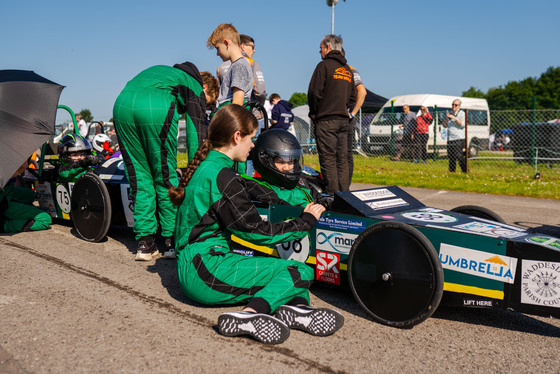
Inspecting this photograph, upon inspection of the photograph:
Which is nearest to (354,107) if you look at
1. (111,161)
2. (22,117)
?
(111,161)

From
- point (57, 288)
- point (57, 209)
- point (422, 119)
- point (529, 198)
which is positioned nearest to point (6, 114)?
point (57, 209)

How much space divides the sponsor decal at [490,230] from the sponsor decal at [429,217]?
136 mm

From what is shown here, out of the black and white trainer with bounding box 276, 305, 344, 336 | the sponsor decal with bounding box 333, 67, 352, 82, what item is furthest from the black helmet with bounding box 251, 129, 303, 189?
the sponsor decal with bounding box 333, 67, 352, 82

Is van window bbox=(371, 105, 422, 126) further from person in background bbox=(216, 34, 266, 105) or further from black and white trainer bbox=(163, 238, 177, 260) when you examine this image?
black and white trainer bbox=(163, 238, 177, 260)

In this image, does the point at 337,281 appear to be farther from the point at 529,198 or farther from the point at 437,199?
the point at 529,198

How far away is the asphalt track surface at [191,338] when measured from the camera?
2.50 metres

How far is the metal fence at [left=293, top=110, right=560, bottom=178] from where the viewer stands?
13.2 meters

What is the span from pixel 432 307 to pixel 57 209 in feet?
14.8

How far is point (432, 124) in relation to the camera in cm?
1709

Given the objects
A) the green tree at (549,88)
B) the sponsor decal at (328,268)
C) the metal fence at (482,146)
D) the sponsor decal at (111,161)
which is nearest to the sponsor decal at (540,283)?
the sponsor decal at (328,268)

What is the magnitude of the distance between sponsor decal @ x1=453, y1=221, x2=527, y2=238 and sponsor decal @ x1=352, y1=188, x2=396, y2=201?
616mm

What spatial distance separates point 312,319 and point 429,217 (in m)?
1.04

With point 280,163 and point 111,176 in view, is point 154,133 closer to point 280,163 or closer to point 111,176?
point 111,176

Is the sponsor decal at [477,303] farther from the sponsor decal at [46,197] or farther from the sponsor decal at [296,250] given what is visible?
the sponsor decal at [46,197]
